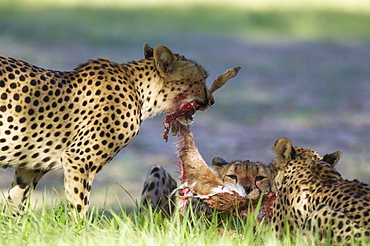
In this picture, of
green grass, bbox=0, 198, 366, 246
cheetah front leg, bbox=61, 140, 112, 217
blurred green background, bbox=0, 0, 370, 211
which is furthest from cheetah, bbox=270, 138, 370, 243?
blurred green background, bbox=0, 0, 370, 211

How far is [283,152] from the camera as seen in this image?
486cm

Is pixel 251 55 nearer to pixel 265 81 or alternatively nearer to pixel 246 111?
pixel 265 81

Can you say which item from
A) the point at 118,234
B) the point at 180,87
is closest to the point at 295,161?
the point at 180,87

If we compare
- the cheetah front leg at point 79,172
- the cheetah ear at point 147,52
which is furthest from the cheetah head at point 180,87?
the cheetah front leg at point 79,172

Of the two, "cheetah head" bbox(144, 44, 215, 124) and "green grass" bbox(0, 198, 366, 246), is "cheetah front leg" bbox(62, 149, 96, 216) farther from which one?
"cheetah head" bbox(144, 44, 215, 124)

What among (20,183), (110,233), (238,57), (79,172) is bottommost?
(110,233)

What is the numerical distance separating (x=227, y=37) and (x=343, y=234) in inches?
572

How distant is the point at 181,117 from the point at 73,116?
0.76 meters

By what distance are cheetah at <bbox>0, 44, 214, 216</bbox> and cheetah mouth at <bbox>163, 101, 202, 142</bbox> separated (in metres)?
0.01

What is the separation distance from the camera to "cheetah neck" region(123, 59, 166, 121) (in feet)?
17.4

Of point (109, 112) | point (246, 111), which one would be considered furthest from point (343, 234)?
point (246, 111)

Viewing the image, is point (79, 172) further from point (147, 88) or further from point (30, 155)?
point (147, 88)

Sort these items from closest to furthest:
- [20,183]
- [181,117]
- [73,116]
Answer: [73,116] < [20,183] < [181,117]

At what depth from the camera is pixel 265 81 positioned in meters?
14.9
